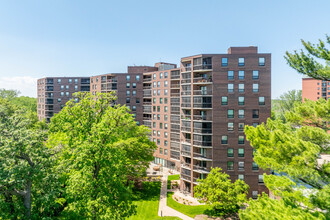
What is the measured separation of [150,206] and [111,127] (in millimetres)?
19807

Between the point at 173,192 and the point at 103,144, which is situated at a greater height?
the point at 103,144

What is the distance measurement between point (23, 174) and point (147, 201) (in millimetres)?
24672

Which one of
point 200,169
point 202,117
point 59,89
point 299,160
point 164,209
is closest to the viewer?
point 299,160

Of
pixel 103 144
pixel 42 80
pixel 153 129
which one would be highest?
pixel 42 80

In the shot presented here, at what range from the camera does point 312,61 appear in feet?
43.9

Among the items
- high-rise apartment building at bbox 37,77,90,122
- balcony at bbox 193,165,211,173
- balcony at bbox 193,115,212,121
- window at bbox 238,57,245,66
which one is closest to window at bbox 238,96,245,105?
balcony at bbox 193,115,212,121

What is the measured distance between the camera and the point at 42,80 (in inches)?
3066

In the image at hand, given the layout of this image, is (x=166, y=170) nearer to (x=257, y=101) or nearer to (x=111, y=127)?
(x=257, y=101)

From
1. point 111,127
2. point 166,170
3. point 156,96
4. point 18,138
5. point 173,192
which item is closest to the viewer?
point 18,138

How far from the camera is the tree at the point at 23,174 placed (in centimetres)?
1191

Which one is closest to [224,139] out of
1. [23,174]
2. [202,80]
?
[202,80]

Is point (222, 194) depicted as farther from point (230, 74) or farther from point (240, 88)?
point (230, 74)

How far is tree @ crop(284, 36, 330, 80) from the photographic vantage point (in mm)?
12955

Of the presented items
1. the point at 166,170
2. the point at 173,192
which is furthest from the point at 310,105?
the point at 166,170
